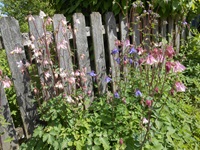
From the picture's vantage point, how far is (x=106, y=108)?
2.18m

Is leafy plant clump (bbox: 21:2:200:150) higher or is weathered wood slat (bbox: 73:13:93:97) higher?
weathered wood slat (bbox: 73:13:93:97)

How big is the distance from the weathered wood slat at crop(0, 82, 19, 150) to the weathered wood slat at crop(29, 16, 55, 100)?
0.39 meters

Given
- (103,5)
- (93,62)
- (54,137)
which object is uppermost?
(103,5)

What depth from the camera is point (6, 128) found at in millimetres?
2094

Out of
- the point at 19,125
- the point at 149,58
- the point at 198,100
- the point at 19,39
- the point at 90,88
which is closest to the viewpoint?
the point at 149,58

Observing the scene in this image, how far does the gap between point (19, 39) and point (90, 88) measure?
1.06 metres

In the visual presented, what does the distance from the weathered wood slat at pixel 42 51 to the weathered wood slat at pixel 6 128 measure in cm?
39

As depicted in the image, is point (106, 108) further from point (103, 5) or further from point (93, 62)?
point (103, 5)

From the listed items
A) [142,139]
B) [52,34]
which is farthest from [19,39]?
[142,139]

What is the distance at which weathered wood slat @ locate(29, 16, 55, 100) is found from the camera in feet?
6.68

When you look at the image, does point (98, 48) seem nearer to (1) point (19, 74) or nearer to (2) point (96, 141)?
(1) point (19, 74)

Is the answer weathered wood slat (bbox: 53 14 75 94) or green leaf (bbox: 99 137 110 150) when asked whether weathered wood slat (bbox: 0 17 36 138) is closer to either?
weathered wood slat (bbox: 53 14 75 94)

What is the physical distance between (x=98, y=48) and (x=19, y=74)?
1007 mm

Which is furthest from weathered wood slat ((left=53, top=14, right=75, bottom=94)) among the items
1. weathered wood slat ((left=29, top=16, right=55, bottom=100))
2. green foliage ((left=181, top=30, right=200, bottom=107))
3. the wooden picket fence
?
green foliage ((left=181, top=30, right=200, bottom=107))
